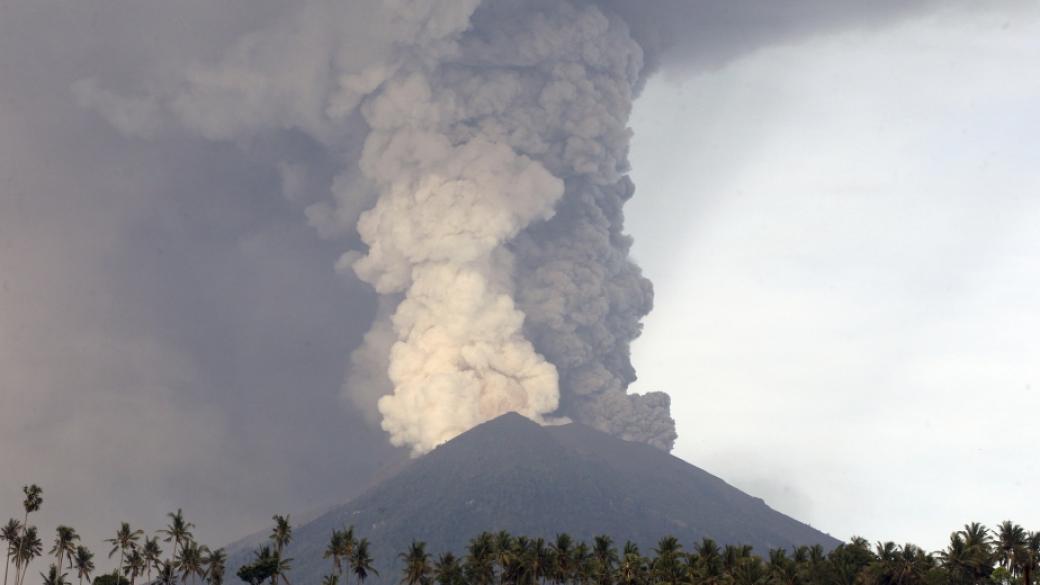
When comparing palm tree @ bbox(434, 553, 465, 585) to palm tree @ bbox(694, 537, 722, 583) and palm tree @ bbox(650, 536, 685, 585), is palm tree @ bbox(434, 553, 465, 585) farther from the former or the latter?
palm tree @ bbox(694, 537, 722, 583)

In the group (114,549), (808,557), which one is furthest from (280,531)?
(808,557)

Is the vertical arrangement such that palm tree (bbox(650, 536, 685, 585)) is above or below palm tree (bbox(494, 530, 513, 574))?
below

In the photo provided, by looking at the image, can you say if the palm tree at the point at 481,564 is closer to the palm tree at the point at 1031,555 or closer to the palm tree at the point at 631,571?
the palm tree at the point at 631,571

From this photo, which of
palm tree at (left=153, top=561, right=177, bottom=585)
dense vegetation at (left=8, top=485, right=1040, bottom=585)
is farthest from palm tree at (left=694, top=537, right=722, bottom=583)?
palm tree at (left=153, top=561, right=177, bottom=585)

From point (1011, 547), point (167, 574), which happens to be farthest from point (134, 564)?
point (1011, 547)

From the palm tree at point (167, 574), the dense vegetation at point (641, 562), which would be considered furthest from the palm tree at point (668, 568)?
the palm tree at point (167, 574)

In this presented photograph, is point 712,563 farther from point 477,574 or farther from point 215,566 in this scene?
point 215,566

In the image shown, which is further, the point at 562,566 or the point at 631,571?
the point at 562,566

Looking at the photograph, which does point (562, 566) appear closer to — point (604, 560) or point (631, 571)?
point (604, 560)

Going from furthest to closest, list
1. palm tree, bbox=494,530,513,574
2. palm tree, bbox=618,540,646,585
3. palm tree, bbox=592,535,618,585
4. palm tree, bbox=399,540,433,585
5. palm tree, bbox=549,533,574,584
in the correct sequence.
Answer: palm tree, bbox=399,540,433,585 → palm tree, bbox=494,530,513,574 → palm tree, bbox=549,533,574,584 → palm tree, bbox=592,535,618,585 → palm tree, bbox=618,540,646,585
